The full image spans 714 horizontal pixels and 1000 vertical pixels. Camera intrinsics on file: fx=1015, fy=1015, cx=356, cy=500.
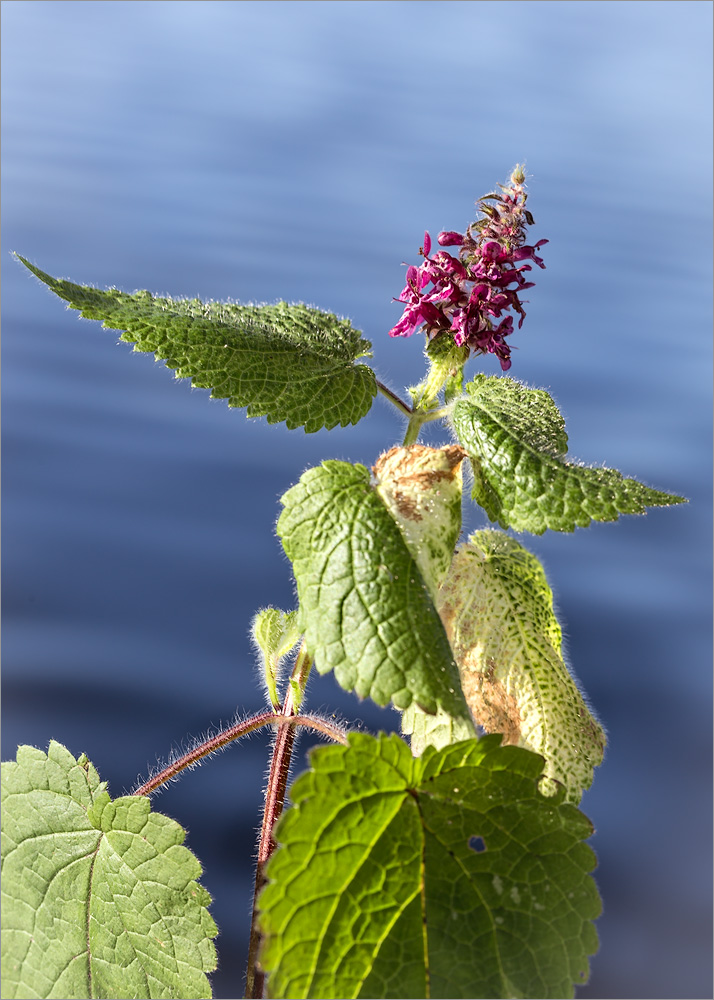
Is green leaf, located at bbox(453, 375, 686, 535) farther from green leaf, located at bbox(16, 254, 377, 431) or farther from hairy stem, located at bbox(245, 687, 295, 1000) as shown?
hairy stem, located at bbox(245, 687, 295, 1000)

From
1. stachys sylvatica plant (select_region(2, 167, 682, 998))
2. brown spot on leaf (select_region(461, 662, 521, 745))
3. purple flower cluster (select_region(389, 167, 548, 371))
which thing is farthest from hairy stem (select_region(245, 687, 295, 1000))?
purple flower cluster (select_region(389, 167, 548, 371))

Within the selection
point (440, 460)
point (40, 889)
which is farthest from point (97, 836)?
point (440, 460)

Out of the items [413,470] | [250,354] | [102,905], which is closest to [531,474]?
[413,470]

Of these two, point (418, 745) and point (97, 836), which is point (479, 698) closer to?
point (418, 745)

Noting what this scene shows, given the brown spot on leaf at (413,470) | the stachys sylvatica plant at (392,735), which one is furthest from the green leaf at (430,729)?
the brown spot on leaf at (413,470)

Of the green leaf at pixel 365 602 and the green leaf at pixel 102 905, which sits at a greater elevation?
the green leaf at pixel 365 602

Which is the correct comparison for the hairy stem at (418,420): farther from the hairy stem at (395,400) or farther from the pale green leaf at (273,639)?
the pale green leaf at (273,639)
